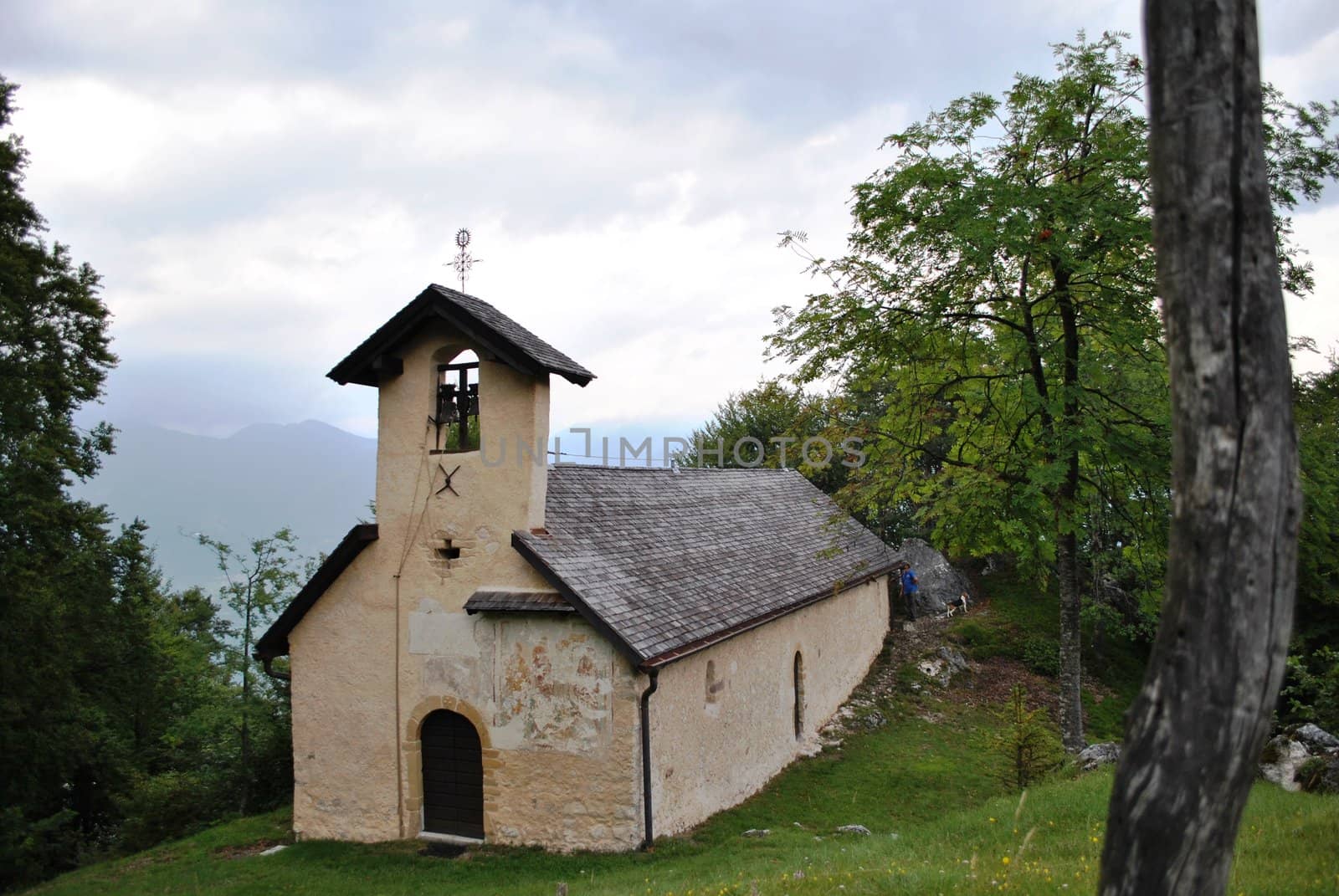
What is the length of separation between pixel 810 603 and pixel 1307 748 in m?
9.13

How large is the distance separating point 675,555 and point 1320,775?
973 cm

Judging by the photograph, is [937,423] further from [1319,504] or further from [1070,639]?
[1319,504]

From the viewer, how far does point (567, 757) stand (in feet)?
38.2

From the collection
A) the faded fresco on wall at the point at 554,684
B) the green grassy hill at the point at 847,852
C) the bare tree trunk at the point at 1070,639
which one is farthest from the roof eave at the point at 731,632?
the bare tree trunk at the point at 1070,639

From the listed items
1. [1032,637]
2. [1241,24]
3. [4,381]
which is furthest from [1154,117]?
[1032,637]

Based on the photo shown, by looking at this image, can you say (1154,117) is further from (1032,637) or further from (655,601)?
(1032,637)

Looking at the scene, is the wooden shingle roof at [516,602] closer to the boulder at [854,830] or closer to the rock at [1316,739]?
the boulder at [854,830]

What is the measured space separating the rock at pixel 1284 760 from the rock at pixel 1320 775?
0.08 meters

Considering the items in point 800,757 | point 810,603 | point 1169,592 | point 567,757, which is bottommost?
point 800,757

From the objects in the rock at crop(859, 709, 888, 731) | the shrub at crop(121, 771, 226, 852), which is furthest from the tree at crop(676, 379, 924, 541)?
the shrub at crop(121, 771, 226, 852)

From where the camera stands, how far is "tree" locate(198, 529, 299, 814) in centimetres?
1875

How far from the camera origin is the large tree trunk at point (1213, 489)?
3.50 metres

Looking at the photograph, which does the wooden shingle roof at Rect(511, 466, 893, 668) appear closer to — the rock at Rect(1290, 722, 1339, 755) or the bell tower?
the bell tower

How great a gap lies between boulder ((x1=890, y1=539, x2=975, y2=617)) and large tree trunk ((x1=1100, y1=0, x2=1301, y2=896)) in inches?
1034
